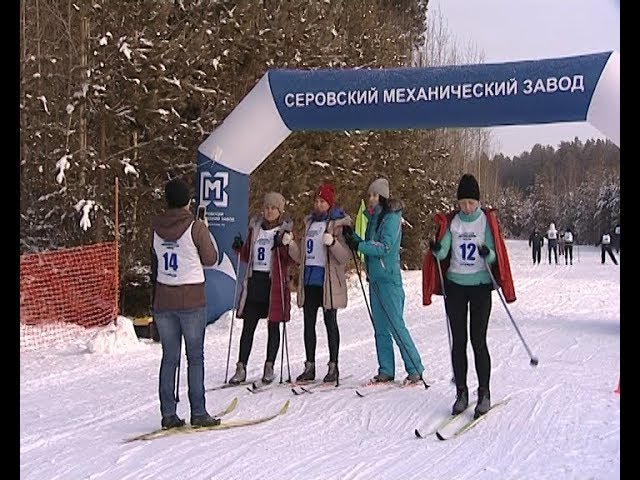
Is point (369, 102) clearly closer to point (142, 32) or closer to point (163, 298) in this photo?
point (142, 32)

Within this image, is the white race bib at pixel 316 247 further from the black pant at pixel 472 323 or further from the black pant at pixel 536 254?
the black pant at pixel 536 254

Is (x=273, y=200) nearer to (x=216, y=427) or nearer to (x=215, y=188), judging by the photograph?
(x=216, y=427)

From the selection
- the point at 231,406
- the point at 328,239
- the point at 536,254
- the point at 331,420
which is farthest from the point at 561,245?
the point at 331,420

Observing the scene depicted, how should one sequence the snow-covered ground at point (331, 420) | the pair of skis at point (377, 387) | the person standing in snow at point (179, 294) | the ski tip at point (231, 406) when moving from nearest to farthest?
the snow-covered ground at point (331, 420) < the person standing in snow at point (179, 294) < the ski tip at point (231, 406) < the pair of skis at point (377, 387)

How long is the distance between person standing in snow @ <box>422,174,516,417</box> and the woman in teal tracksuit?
2.98ft

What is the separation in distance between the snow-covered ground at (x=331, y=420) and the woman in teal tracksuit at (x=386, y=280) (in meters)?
0.33

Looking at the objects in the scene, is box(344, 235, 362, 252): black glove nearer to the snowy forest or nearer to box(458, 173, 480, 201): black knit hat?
box(458, 173, 480, 201): black knit hat

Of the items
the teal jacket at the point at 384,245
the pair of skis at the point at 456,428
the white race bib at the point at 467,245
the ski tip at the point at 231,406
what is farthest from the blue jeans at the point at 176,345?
the white race bib at the point at 467,245

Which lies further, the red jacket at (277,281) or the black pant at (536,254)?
the black pant at (536,254)

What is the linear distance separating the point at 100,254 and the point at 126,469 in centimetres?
742

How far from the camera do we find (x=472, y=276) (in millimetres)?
5879

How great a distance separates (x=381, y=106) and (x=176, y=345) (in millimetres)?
5083

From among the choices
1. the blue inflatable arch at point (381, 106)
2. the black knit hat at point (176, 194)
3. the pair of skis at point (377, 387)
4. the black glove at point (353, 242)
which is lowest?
the pair of skis at point (377, 387)

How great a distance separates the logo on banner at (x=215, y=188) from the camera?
11.1 metres
